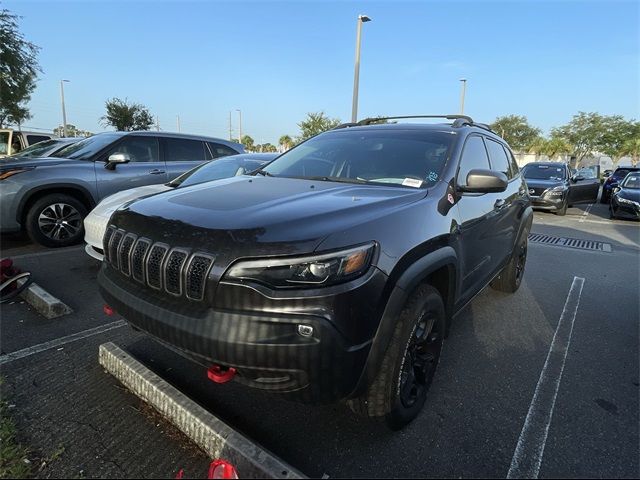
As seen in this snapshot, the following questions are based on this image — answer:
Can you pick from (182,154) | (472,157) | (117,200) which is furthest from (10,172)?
(472,157)

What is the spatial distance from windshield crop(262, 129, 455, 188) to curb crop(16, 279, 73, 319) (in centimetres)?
228

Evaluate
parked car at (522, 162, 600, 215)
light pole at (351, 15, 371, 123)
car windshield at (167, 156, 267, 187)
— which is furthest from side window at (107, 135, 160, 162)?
parked car at (522, 162, 600, 215)

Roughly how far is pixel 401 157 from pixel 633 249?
24.7 feet

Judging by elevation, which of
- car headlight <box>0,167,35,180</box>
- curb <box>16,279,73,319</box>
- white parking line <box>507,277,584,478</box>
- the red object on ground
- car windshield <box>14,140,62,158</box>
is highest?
car windshield <box>14,140,62,158</box>

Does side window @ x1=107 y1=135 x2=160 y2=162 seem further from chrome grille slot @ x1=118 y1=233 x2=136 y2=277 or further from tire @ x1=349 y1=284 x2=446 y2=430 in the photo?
tire @ x1=349 y1=284 x2=446 y2=430

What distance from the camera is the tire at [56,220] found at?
5.80 metres

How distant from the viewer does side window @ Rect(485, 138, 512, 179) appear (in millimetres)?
3779

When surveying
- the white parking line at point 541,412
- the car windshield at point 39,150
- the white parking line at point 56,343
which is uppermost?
the car windshield at point 39,150

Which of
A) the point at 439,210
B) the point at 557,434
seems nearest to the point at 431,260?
the point at 439,210

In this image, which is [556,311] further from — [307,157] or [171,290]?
[171,290]

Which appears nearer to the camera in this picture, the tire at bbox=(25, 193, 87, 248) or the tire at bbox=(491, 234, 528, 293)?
the tire at bbox=(491, 234, 528, 293)

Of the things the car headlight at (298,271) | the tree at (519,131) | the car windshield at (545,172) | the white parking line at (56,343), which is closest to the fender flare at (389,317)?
the car headlight at (298,271)

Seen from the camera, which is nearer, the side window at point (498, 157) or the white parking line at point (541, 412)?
the white parking line at point (541, 412)

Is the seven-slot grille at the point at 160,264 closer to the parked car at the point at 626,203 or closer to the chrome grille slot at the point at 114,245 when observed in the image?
the chrome grille slot at the point at 114,245
